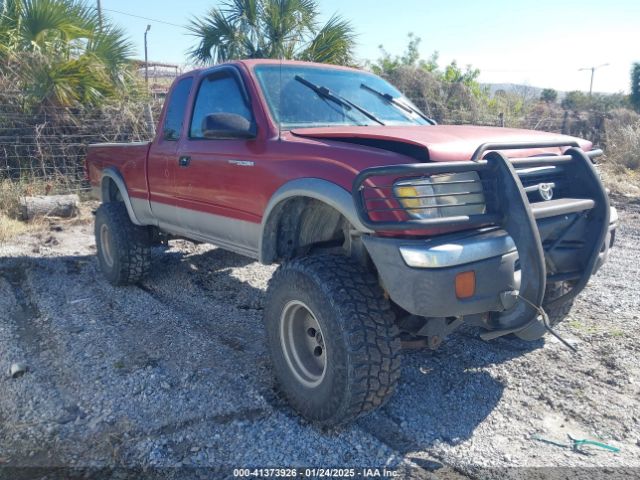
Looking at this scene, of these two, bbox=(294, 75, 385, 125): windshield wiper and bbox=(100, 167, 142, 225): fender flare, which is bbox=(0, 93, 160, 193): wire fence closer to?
bbox=(100, 167, 142, 225): fender flare

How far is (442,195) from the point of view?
253 cm

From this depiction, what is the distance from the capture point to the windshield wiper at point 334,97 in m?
3.81

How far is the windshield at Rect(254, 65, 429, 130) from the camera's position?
3.62 m

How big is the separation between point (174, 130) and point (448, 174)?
2.75 metres

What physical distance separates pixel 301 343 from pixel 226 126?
4.49 ft

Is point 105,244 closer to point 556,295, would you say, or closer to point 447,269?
Answer: point 447,269

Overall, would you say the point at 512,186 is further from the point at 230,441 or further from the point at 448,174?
the point at 230,441

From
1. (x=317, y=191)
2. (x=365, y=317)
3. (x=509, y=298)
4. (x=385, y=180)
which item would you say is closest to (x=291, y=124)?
(x=317, y=191)

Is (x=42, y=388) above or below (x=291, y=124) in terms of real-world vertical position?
below

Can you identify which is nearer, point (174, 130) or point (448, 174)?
point (448, 174)

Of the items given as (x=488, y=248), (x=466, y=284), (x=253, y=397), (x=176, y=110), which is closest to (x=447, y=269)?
(x=466, y=284)

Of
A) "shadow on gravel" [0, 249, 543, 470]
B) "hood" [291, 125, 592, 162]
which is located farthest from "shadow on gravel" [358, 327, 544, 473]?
"hood" [291, 125, 592, 162]

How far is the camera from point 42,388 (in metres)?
3.33

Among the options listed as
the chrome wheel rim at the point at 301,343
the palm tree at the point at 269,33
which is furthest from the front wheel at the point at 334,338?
the palm tree at the point at 269,33
